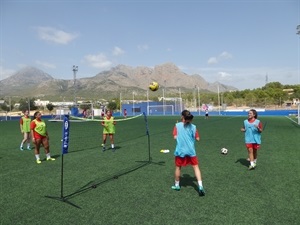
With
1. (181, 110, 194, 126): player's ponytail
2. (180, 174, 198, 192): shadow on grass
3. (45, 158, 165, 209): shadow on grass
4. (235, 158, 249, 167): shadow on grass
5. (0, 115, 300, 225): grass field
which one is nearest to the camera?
(0, 115, 300, 225): grass field

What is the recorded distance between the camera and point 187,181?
7.85 meters

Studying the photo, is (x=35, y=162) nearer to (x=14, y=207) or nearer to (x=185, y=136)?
(x=14, y=207)

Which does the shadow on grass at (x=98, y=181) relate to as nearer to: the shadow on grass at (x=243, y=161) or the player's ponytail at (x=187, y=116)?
the shadow on grass at (x=243, y=161)

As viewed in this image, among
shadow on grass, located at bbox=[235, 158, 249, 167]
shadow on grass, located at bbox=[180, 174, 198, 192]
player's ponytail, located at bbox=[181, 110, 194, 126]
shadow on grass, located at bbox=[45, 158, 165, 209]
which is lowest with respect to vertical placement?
shadow on grass, located at bbox=[235, 158, 249, 167]

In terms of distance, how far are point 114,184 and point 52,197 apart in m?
1.65

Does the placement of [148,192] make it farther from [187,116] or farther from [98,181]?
[187,116]

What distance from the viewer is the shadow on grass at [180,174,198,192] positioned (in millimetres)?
7438

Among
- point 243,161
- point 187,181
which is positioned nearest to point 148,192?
point 187,181

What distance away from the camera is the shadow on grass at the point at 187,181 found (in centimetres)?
744

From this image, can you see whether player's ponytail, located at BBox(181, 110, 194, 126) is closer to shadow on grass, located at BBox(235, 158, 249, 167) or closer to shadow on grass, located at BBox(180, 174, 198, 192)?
shadow on grass, located at BBox(180, 174, 198, 192)

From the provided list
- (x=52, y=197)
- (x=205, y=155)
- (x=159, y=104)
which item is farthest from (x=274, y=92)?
(x=52, y=197)

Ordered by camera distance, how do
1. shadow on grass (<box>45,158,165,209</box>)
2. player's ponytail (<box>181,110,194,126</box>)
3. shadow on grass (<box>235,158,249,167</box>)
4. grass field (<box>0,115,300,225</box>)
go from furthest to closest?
shadow on grass (<box>235,158,249,167</box>) → player's ponytail (<box>181,110,194,126</box>) → shadow on grass (<box>45,158,165,209</box>) → grass field (<box>0,115,300,225</box>)

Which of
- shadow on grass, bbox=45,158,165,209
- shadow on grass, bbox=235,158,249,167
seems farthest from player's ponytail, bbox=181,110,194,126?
shadow on grass, bbox=235,158,249,167

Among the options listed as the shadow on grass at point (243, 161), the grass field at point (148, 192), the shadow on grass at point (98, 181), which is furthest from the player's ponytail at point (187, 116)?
the shadow on grass at point (243, 161)
